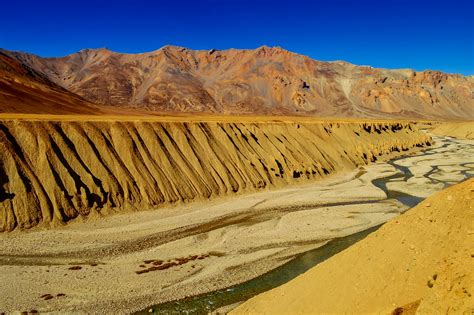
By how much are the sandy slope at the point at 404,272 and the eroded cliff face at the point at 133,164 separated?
20.5 meters

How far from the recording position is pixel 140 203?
117 feet

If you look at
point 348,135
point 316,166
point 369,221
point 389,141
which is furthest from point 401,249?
point 389,141

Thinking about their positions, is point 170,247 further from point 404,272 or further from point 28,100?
point 28,100

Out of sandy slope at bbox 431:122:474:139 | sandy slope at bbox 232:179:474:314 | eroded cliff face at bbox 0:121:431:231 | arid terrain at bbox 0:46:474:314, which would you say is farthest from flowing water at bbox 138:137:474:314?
sandy slope at bbox 431:122:474:139

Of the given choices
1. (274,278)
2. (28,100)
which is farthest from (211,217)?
(28,100)

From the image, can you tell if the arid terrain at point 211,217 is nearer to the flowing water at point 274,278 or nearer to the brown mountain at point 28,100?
the flowing water at point 274,278

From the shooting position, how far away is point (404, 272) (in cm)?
1362

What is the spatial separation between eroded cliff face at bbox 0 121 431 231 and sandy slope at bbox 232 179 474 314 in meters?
20.5

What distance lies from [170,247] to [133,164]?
13.9 m

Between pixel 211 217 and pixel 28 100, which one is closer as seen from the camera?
pixel 211 217

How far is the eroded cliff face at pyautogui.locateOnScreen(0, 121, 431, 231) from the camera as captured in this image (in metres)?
32.0

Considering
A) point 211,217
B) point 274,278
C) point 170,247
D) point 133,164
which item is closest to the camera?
point 274,278

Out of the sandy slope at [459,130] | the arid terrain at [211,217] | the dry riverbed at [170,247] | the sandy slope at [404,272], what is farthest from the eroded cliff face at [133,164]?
the sandy slope at [459,130]

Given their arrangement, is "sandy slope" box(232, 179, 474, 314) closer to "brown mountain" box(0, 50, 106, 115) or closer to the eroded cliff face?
the eroded cliff face
